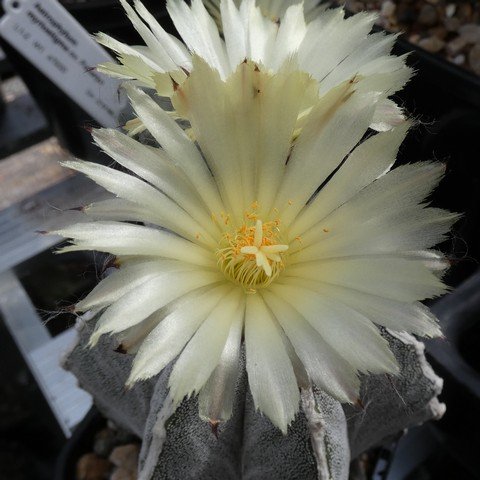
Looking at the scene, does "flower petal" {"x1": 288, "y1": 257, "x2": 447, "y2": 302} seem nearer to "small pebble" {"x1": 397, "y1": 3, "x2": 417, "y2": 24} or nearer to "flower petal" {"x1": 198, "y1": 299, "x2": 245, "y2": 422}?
"flower petal" {"x1": 198, "y1": 299, "x2": 245, "y2": 422}

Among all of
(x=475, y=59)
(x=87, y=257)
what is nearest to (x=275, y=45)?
(x=87, y=257)

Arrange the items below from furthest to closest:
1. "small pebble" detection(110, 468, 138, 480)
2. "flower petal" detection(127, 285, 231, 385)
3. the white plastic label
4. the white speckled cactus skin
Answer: "small pebble" detection(110, 468, 138, 480) < the white plastic label < the white speckled cactus skin < "flower petal" detection(127, 285, 231, 385)

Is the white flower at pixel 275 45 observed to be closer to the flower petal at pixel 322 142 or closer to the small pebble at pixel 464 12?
the flower petal at pixel 322 142

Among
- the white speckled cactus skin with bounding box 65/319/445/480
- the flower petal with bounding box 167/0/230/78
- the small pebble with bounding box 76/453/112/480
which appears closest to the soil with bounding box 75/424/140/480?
the small pebble with bounding box 76/453/112/480

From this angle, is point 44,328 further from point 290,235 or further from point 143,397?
point 290,235

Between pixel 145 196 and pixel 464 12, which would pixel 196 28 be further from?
pixel 464 12

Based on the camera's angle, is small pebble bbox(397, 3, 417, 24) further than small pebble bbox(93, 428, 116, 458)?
Yes

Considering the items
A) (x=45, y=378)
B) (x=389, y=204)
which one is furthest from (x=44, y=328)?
(x=389, y=204)
